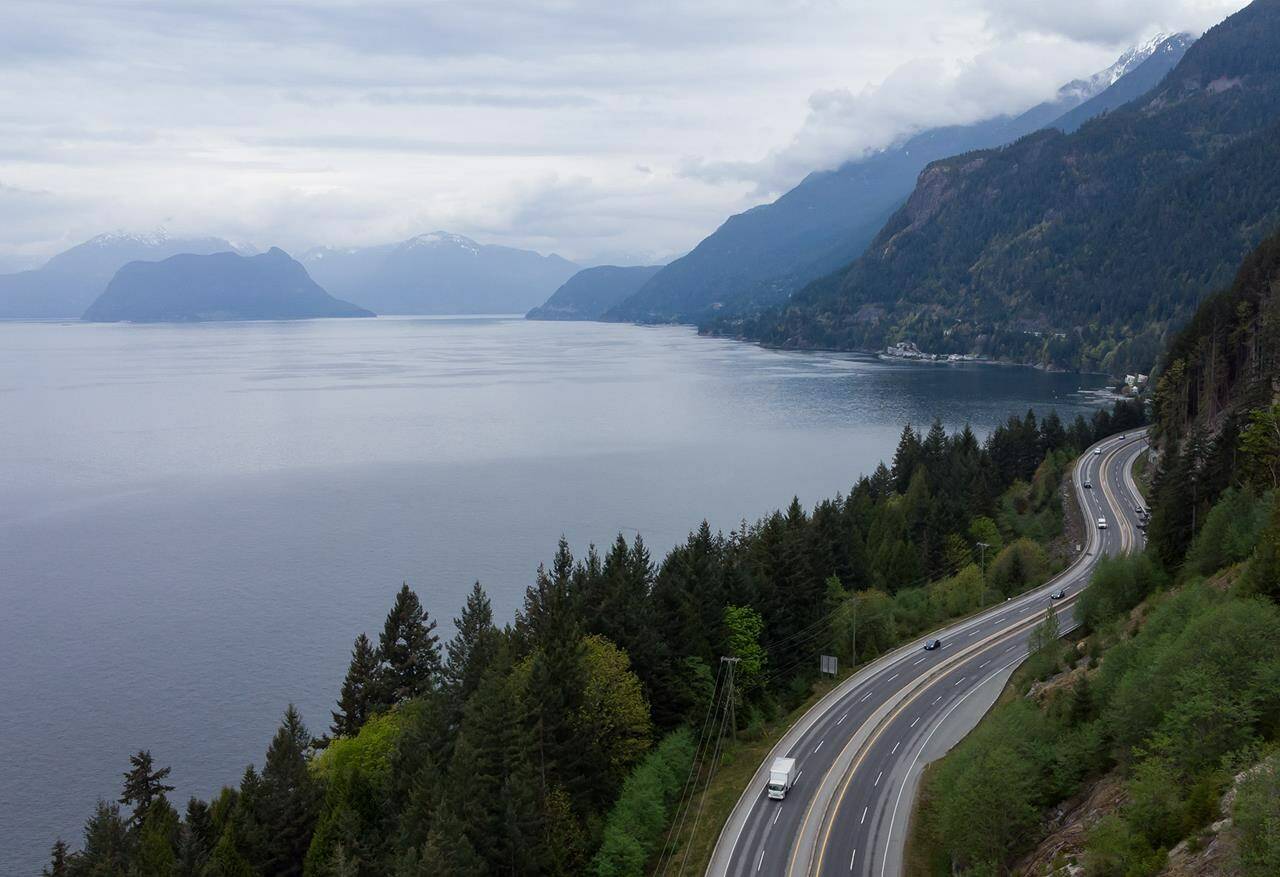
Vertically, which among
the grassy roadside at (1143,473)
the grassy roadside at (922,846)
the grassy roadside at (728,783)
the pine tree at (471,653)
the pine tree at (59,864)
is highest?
the grassy roadside at (1143,473)

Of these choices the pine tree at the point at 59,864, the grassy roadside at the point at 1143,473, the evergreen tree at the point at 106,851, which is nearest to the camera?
the evergreen tree at the point at 106,851

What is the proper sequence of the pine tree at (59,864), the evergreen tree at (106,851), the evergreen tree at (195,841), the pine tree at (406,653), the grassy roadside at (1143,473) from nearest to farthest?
1. the evergreen tree at (106,851)
2. the evergreen tree at (195,841)
3. the pine tree at (59,864)
4. the pine tree at (406,653)
5. the grassy roadside at (1143,473)

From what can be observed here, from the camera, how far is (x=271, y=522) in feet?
294

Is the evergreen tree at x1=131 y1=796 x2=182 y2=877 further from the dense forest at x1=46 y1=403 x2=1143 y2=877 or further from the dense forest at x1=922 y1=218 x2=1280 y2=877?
the dense forest at x1=922 y1=218 x2=1280 y2=877

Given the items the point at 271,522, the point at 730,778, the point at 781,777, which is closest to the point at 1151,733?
the point at 781,777

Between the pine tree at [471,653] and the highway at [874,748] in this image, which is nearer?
the highway at [874,748]

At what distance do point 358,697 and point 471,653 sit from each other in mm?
9322

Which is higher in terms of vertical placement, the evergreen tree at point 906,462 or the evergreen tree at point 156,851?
the evergreen tree at point 906,462

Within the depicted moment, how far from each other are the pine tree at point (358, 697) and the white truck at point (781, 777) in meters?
22.0

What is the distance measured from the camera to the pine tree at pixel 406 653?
4906 cm

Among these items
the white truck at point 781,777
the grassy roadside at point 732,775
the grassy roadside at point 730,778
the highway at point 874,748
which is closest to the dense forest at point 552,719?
the grassy roadside at point 732,775

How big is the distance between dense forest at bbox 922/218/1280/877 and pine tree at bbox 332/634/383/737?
27.8 metres

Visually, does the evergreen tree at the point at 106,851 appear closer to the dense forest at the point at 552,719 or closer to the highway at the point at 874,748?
the dense forest at the point at 552,719

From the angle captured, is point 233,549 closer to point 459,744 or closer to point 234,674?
point 234,674
